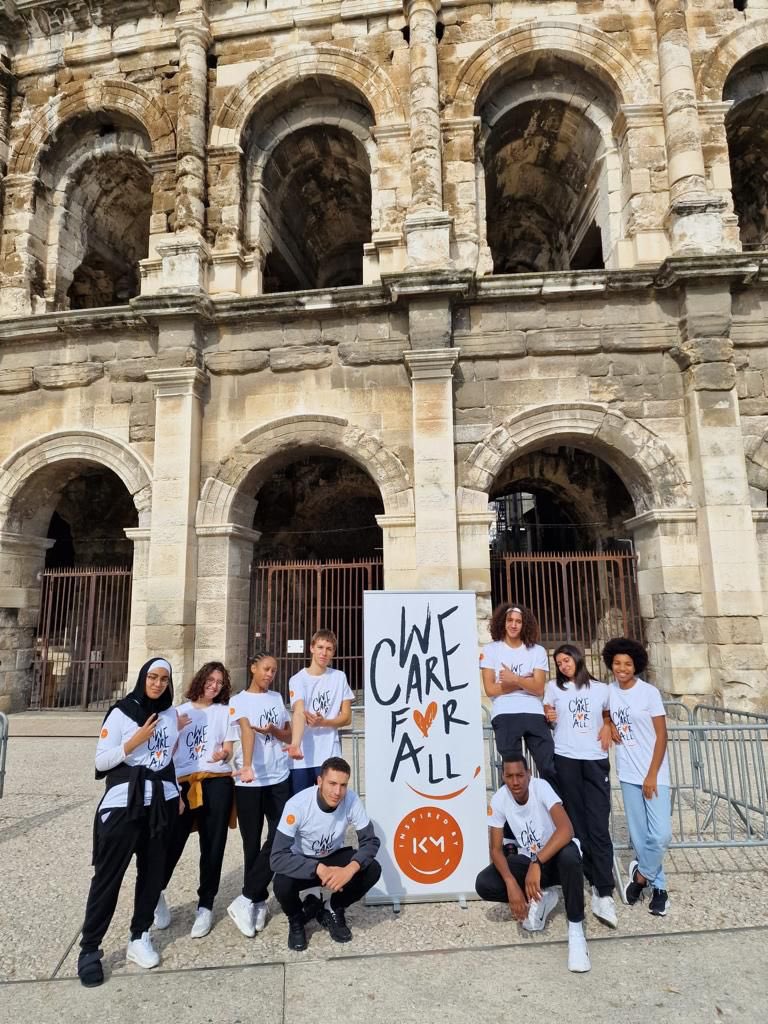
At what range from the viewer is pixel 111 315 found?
9602 mm

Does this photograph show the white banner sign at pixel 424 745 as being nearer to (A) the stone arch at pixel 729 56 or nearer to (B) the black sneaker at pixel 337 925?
(B) the black sneaker at pixel 337 925

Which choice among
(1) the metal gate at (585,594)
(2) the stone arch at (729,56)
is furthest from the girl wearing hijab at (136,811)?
(2) the stone arch at (729,56)

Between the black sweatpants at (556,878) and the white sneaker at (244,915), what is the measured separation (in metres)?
1.22

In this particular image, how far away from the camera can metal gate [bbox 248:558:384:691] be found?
9781mm

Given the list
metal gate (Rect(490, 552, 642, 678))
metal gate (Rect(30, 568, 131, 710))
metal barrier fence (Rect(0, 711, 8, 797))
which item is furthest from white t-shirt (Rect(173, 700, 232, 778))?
metal gate (Rect(30, 568, 131, 710))

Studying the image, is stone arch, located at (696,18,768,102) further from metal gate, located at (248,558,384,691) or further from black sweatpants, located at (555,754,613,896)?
black sweatpants, located at (555,754,613,896)

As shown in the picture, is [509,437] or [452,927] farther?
[509,437]

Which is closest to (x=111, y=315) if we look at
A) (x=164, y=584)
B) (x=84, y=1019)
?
(x=164, y=584)

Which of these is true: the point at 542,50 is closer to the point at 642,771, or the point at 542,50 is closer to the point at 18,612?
the point at 642,771

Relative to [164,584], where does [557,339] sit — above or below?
above

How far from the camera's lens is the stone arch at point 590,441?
8.70m

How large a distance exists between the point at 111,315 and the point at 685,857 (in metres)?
9.98

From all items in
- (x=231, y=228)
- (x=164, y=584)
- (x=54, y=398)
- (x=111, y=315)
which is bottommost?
(x=164, y=584)

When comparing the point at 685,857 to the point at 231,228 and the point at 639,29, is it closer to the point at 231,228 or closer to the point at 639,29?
the point at 231,228
